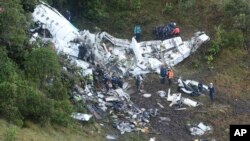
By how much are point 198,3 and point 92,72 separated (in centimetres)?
966

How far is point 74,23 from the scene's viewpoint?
112 feet

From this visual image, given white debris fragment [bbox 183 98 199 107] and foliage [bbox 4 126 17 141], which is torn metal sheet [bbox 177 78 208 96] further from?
foliage [bbox 4 126 17 141]

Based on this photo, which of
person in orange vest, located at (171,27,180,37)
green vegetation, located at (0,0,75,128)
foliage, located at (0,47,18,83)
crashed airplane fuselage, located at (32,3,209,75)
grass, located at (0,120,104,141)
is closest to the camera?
grass, located at (0,120,104,141)

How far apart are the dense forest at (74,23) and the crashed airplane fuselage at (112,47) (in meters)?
1.28

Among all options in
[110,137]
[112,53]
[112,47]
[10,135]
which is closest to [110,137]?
[110,137]

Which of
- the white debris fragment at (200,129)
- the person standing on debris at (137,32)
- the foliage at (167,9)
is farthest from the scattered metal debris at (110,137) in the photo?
the foliage at (167,9)

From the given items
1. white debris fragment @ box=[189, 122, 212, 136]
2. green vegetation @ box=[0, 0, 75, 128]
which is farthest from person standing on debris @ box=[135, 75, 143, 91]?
green vegetation @ box=[0, 0, 75, 128]

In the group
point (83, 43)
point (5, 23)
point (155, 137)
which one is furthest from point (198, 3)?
point (5, 23)

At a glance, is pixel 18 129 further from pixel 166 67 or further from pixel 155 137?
pixel 166 67

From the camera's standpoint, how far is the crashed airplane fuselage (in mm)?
30469

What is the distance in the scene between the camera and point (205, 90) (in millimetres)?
29812

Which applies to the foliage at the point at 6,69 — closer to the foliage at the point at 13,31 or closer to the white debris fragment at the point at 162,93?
the foliage at the point at 13,31

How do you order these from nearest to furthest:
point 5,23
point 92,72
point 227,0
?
point 5,23
point 92,72
point 227,0

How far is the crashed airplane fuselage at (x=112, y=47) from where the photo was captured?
3047 centimetres
